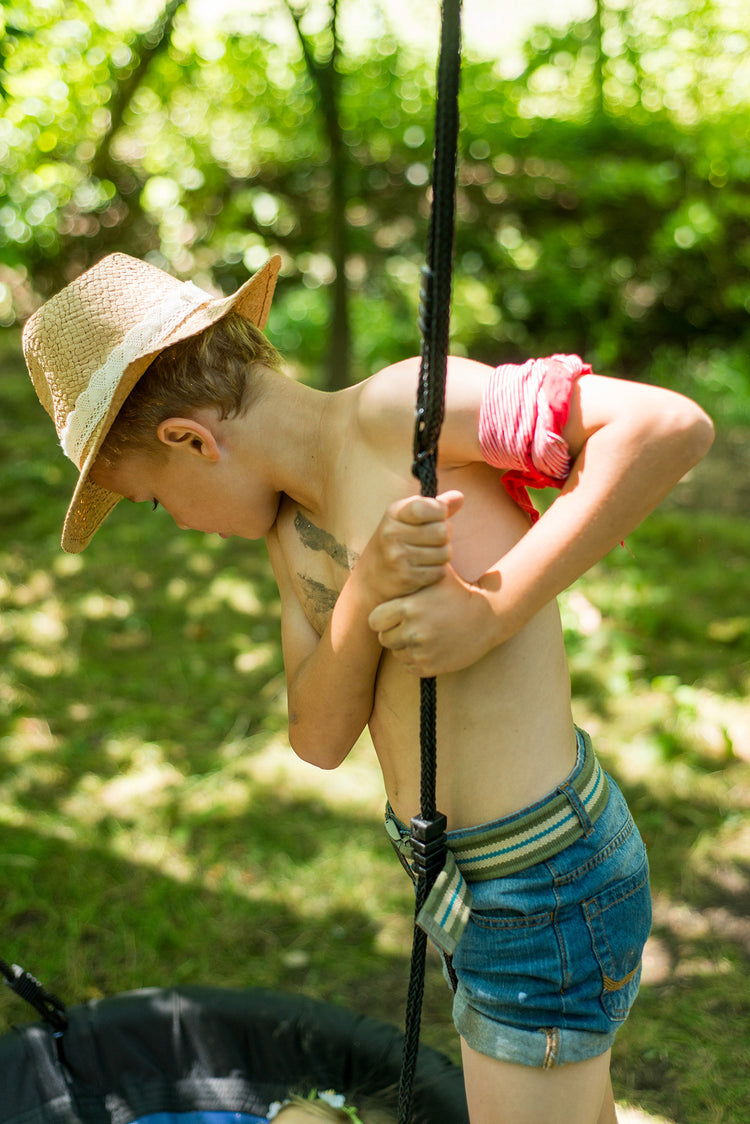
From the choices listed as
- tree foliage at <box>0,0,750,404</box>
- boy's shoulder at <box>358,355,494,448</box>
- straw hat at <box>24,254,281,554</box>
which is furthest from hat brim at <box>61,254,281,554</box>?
tree foliage at <box>0,0,750,404</box>

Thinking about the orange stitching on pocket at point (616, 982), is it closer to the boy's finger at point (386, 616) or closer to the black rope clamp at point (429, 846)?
the black rope clamp at point (429, 846)

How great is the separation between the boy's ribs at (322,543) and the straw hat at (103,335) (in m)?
0.36

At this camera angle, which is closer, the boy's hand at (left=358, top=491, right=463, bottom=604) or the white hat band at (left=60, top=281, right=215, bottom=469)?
the boy's hand at (left=358, top=491, right=463, bottom=604)

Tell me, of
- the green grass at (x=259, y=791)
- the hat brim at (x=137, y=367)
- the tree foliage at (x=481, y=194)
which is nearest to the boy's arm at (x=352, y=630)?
the hat brim at (x=137, y=367)

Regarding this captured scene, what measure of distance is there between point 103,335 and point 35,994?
160 centimetres

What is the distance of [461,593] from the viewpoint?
124cm

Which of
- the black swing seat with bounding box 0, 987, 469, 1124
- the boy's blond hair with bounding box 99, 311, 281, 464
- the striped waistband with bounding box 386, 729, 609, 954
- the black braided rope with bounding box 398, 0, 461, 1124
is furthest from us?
the black swing seat with bounding box 0, 987, 469, 1124

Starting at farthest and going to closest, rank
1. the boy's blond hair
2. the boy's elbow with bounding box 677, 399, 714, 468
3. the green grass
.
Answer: the green grass → the boy's blond hair → the boy's elbow with bounding box 677, 399, 714, 468

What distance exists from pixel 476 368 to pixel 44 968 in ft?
8.23

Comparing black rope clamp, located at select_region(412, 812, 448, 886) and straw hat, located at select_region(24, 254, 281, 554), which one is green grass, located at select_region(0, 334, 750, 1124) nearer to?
black rope clamp, located at select_region(412, 812, 448, 886)

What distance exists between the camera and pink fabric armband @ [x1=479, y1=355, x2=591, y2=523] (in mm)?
1252

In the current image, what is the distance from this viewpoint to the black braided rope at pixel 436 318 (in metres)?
1.02

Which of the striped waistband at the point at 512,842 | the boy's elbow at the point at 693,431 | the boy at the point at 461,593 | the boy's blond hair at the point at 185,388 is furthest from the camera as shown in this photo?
the boy's blond hair at the point at 185,388

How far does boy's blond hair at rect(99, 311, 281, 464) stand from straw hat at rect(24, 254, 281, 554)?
4 centimetres
